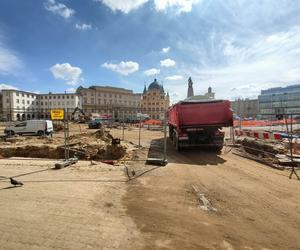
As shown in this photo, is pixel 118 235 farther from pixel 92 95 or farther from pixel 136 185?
pixel 92 95

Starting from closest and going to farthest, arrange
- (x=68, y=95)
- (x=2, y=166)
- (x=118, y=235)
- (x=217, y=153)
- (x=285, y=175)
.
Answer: (x=118, y=235) < (x=285, y=175) < (x=2, y=166) < (x=217, y=153) < (x=68, y=95)

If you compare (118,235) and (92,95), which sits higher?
(92,95)

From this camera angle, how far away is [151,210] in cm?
480

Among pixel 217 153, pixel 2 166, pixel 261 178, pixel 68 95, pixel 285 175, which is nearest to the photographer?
pixel 261 178

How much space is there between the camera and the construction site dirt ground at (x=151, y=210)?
11.8 ft

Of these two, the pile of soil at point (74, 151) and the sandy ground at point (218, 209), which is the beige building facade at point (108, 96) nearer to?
the pile of soil at point (74, 151)

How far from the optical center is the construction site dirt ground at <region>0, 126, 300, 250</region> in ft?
11.8

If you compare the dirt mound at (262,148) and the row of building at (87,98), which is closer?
the dirt mound at (262,148)

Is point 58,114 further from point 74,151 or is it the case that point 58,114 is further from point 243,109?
point 243,109

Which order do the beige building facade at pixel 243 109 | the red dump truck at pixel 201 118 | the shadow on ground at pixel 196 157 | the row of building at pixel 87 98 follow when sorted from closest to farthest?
the shadow on ground at pixel 196 157, the red dump truck at pixel 201 118, the beige building facade at pixel 243 109, the row of building at pixel 87 98

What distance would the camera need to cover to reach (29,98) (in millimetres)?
105125

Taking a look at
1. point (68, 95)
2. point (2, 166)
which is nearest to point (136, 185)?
point (2, 166)

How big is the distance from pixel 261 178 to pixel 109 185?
4.87 m

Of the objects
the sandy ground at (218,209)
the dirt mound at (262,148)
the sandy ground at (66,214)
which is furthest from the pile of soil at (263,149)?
the sandy ground at (66,214)
